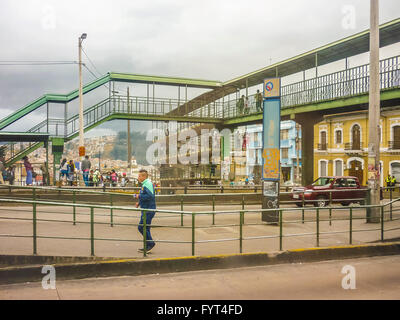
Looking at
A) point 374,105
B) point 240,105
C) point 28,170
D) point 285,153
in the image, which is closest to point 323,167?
point 285,153

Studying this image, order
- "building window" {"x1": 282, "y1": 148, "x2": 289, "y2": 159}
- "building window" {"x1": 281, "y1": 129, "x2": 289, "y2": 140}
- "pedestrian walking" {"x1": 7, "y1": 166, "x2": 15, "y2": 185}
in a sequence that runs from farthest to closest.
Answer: "building window" {"x1": 282, "y1": 148, "x2": 289, "y2": 159}
"building window" {"x1": 281, "y1": 129, "x2": 289, "y2": 140}
"pedestrian walking" {"x1": 7, "y1": 166, "x2": 15, "y2": 185}

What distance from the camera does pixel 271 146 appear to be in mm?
11977

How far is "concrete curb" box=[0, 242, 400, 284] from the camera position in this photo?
22.2 ft

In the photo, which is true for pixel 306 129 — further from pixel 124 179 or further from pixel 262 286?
pixel 262 286

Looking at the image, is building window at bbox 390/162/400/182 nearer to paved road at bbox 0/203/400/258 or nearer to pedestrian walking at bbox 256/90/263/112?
pedestrian walking at bbox 256/90/263/112

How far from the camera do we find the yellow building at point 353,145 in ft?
125

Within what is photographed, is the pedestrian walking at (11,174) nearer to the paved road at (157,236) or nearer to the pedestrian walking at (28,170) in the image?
the pedestrian walking at (28,170)

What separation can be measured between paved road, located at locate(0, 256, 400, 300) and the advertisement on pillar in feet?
13.2

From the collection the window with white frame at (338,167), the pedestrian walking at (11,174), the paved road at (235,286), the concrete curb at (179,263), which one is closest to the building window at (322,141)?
the window with white frame at (338,167)

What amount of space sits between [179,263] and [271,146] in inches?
224

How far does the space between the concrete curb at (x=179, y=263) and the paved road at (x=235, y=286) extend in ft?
0.52

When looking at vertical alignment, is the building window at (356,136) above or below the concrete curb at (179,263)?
above

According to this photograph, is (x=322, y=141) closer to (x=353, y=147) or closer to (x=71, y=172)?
(x=353, y=147)

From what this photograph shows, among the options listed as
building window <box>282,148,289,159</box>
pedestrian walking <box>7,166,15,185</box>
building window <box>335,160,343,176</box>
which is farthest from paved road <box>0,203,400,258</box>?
building window <box>282,148,289,159</box>
